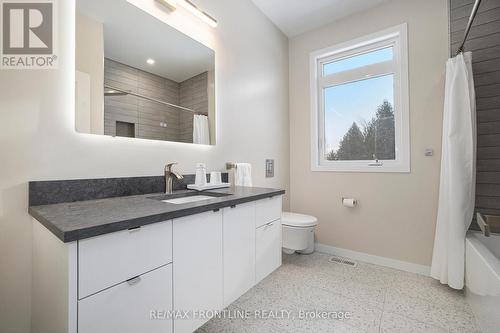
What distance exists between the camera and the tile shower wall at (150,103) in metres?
1.27

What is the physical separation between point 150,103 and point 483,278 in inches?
90.0

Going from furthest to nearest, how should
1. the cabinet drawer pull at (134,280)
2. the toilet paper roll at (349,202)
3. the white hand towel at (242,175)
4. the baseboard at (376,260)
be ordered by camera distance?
the toilet paper roll at (349,202), the baseboard at (376,260), the white hand towel at (242,175), the cabinet drawer pull at (134,280)

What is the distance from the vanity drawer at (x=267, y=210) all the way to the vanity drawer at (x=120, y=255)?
0.64 m

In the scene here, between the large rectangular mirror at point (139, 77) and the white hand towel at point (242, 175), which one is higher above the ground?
the large rectangular mirror at point (139, 77)

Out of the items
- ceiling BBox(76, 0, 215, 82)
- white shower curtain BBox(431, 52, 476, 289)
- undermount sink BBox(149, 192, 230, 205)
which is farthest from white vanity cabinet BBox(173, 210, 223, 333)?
white shower curtain BBox(431, 52, 476, 289)

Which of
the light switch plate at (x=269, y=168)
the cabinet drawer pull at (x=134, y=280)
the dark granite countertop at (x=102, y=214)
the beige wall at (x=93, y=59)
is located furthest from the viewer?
the light switch plate at (x=269, y=168)

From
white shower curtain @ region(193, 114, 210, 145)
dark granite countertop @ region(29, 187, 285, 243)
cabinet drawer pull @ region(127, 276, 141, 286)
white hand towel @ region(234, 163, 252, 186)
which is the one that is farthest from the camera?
white hand towel @ region(234, 163, 252, 186)

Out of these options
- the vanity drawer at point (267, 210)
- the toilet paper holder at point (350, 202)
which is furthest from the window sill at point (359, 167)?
the vanity drawer at point (267, 210)

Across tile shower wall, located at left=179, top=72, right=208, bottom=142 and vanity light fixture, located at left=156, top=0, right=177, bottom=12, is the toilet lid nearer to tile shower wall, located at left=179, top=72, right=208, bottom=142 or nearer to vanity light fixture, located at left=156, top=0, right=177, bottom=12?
tile shower wall, located at left=179, top=72, right=208, bottom=142

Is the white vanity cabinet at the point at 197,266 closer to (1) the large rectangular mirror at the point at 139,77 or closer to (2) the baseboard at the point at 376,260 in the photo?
(1) the large rectangular mirror at the point at 139,77

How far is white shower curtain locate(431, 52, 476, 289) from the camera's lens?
1.66 metres

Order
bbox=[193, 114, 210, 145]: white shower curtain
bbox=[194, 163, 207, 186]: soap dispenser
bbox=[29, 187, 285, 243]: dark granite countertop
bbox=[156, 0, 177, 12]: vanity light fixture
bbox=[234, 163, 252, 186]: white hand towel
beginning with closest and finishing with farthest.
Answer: bbox=[29, 187, 285, 243]: dark granite countertop → bbox=[156, 0, 177, 12]: vanity light fixture → bbox=[194, 163, 207, 186]: soap dispenser → bbox=[193, 114, 210, 145]: white shower curtain → bbox=[234, 163, 252, 186]: white hand towel

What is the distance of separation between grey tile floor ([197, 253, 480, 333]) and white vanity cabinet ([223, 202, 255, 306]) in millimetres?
312

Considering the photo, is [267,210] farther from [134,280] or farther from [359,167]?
[359,167]
